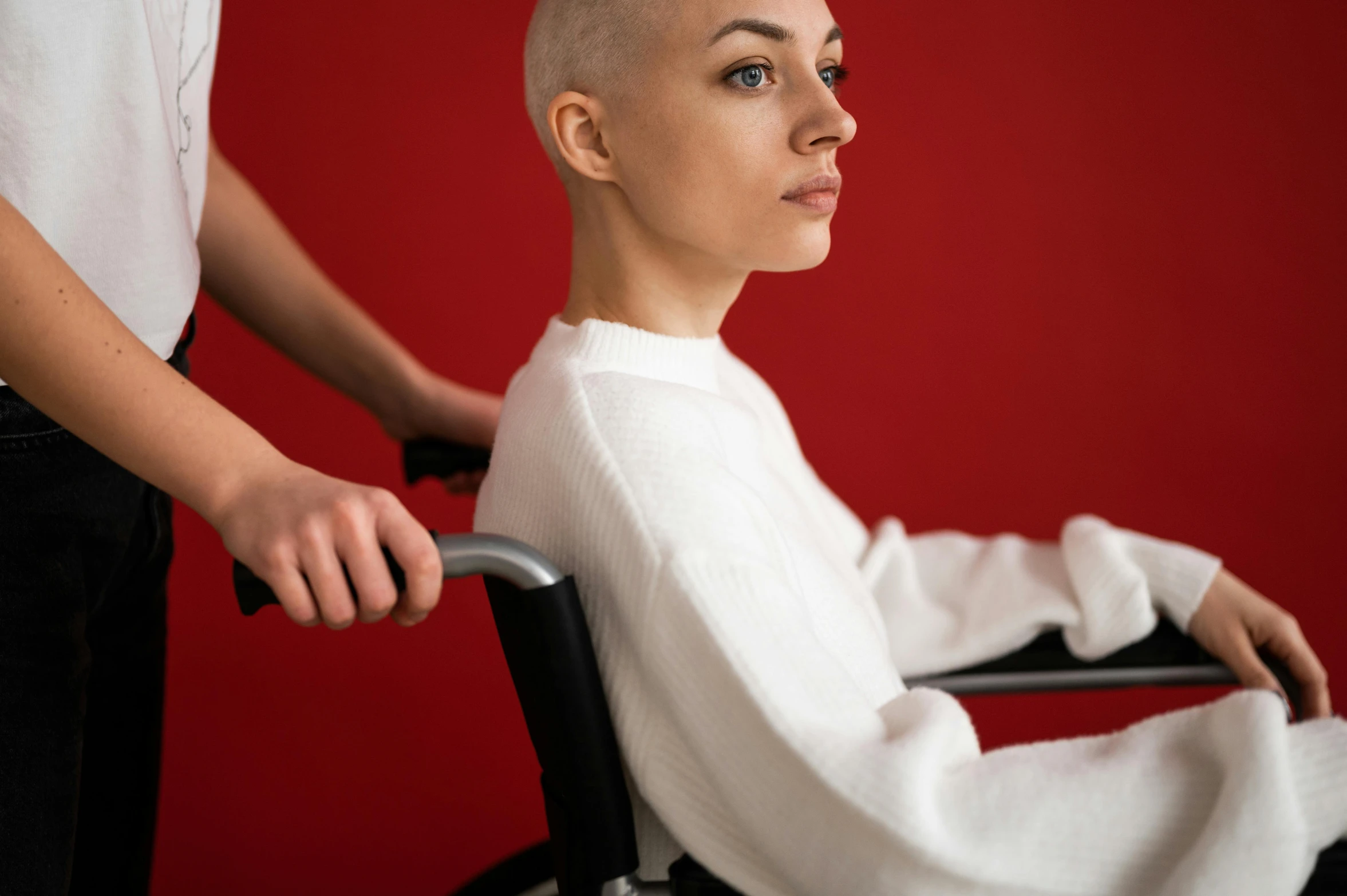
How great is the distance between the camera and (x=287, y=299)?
116 cm

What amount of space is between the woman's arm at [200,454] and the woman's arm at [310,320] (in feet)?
1.69

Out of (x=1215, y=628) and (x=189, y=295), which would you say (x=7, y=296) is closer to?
(x=189, y=295)

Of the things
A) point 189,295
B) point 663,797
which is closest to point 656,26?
point 189,295

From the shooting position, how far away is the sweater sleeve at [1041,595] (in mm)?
1059

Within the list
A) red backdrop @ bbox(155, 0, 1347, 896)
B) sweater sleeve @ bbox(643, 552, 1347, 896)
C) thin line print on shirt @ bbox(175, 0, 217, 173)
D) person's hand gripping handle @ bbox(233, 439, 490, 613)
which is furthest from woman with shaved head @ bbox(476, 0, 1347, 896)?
red backdrop @ bbox(155, 0, 1347, 896)

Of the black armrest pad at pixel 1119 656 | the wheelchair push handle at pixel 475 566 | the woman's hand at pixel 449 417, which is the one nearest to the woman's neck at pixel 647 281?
the woman's hand at pixel 449 417

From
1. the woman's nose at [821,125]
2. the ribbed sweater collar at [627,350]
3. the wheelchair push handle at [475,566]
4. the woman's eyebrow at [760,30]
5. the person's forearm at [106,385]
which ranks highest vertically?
the woman's eyebrow at [760,30]

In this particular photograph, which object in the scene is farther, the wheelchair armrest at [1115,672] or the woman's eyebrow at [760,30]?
the wheelchair armrest at [1115,672]

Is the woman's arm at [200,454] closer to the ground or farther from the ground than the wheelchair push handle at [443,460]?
closer to the ground

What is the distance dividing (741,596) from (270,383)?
1500 millimetres

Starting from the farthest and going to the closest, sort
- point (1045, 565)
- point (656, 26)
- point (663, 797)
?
point (1045, 565), point (656, 26), point (663, 797)

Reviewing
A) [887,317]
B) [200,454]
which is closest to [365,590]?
[200,454]

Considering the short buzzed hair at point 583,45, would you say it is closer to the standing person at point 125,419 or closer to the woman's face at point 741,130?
the woman's face at point 741,130

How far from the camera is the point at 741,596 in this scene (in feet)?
2.32
